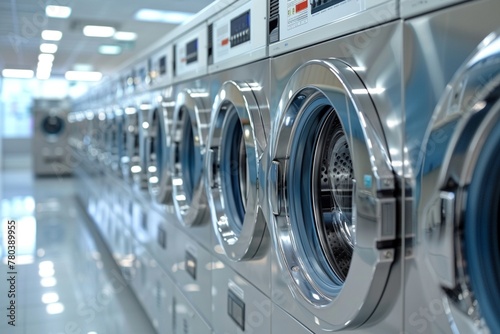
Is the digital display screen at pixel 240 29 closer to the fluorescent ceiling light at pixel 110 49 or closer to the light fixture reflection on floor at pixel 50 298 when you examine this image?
the light fixture reflection on floor at pixel 50 298

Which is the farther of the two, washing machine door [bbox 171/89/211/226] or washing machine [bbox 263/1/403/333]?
washing machine door [bbox 171/89/211/226]

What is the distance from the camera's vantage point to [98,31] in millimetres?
→ 6445

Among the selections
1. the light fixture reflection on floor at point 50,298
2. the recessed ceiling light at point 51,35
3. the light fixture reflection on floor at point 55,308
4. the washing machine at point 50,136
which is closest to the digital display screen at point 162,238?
the light fixture reflection on floor at point 55,308

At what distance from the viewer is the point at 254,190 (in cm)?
151

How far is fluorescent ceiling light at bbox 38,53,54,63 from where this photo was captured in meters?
7.03

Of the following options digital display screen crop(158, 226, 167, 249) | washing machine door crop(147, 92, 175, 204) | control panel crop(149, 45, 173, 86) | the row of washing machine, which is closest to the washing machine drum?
control panel crop(149, 45, 173, 86)

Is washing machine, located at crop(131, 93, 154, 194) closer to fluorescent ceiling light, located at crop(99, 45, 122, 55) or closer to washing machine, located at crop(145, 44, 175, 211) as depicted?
washing machine, located at crop(145, 44, 175, 211)

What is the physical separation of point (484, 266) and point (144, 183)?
8.43ft

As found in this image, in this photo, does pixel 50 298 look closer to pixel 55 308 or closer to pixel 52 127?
pixel 55 308

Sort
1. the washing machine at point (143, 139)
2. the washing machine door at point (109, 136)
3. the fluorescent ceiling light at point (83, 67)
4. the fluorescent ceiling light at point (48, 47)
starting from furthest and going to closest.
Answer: the fluorescent ceiling light at point (83, 67) < the fluorescent ceiling light at point (48, 47) < the washing machine door at point (109, 136) < the washing machine at point (143, 139)

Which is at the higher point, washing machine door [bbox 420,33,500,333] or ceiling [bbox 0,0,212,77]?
ceiling [bbox 0,0,212,77]

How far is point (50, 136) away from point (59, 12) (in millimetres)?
5777

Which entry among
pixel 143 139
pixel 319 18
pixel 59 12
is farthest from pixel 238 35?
pixel 59 12

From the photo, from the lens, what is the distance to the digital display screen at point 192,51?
2261 mm
